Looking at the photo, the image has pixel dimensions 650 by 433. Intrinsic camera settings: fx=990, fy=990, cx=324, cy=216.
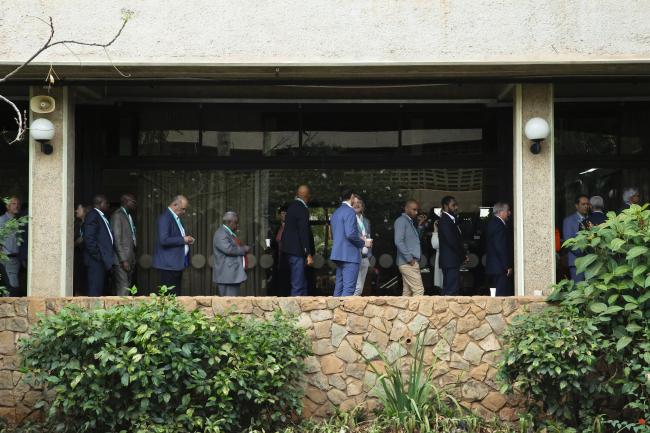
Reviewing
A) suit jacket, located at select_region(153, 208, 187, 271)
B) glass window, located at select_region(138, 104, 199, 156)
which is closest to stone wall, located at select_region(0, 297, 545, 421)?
suit jacket, located at select_region(153, 208, 187, 271)

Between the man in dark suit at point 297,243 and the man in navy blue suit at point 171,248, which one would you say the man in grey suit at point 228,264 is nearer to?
the man in navy blue suit at point 171,248

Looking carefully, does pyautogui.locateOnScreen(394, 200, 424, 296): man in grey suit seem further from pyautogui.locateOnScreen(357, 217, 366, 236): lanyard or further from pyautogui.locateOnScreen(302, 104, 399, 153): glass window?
pyautogui.locateOnScreen(302, 104, 399, 153): glass window

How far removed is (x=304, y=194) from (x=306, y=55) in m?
2.47

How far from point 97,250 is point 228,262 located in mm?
1599

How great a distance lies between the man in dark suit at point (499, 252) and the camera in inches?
492

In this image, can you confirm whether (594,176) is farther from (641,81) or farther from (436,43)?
(436,43)

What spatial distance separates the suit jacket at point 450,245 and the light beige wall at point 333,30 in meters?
2.85

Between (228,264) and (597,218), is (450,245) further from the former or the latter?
(228,264)

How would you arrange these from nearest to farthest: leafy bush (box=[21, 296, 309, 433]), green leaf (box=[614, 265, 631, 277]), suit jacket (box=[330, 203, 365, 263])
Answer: leafy bush (box=[21, 296, 309, 433]) < green leaf (box=[614, 265, 631, 277]) < suit jacket (box=[330, 203, 365, 263])

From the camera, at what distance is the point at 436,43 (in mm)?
10719

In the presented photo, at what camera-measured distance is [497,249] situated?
41.1ft

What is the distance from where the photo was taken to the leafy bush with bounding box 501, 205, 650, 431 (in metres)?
8.45

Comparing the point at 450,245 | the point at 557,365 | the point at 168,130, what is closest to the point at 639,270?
the point at 557,365

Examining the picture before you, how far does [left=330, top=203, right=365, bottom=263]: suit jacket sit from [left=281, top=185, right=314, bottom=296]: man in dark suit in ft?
2.28
